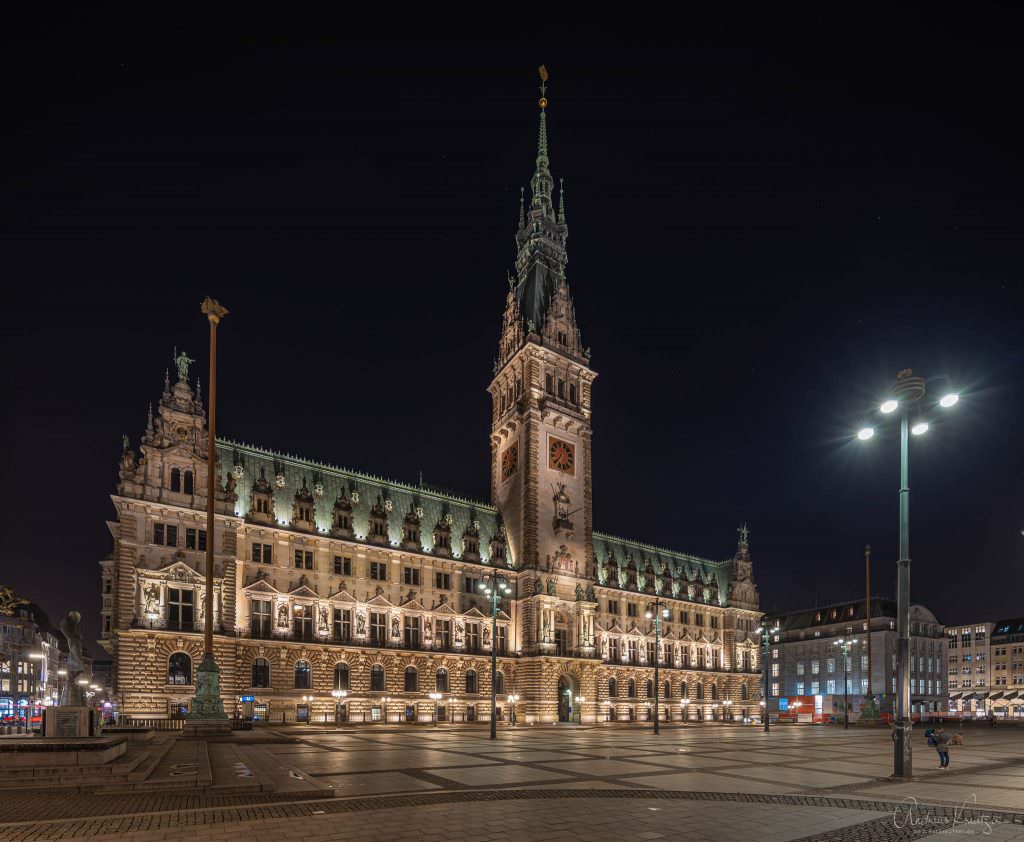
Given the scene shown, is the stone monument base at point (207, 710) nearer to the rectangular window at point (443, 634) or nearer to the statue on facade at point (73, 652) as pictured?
the statue on facade at point (73, 652)

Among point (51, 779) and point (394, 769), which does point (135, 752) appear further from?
point (394, 769)

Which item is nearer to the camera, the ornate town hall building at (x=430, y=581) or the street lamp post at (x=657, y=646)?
the street lamp post at (x=657, y=646)

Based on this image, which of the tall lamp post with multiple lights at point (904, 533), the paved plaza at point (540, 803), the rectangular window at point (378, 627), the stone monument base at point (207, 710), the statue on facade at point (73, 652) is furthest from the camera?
the rectangular window at point (378, 627)

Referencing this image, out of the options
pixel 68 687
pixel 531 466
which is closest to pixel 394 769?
pixel 68 687

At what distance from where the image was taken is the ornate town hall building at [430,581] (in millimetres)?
57031

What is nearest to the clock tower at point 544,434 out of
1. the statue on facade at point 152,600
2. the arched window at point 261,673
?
the arched window at point 261,673

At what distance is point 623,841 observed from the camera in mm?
13242

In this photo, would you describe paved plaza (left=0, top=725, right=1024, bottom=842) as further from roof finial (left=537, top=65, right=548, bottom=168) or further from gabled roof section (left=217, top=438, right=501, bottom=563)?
roof finial (left=537, top=65, right=548, bottom=168)

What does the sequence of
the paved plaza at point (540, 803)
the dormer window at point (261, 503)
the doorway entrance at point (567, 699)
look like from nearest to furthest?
the paved plaza at point (540, 803), the dormer window at point (261, 503), the doorway entrance at point (567, 699)

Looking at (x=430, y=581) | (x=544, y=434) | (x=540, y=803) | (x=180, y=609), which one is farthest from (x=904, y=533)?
(x=544, y=434)

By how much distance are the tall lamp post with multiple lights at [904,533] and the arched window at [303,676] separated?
50.8 m

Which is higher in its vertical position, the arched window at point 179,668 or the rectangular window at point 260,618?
the rectangular window at point 260,618

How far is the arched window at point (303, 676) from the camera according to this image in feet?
205

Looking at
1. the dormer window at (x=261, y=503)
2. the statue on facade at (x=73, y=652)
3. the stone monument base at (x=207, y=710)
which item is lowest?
the stone monument base at (x=207, y=710)
